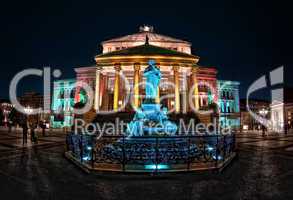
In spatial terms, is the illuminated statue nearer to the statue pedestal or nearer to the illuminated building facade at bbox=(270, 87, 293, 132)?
the statue pedestal

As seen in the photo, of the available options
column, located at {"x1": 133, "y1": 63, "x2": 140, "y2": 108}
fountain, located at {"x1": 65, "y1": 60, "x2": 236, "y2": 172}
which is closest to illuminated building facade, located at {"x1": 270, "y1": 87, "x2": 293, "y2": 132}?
column, located at {"x1": 133, "y1": 63, "x2": 140, "y2": 108}

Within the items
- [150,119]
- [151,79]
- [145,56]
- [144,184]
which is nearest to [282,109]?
[145,56]

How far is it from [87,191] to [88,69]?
85249mm

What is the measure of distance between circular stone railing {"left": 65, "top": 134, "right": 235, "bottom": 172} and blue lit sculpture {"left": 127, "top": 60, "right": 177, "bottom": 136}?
549 cm

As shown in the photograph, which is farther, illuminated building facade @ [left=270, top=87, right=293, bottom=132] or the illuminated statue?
illuminated building facade @ [left=270, top=87, right=293, bottom=132]

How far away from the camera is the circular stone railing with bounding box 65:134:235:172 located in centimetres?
1387

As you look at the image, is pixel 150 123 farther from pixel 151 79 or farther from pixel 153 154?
pixel 153 154

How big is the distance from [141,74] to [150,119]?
4528 cm

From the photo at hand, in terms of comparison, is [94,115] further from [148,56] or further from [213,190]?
[213,190]

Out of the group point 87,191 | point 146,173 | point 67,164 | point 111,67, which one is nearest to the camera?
point 87,191

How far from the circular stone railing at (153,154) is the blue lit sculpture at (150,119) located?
18.0 ft

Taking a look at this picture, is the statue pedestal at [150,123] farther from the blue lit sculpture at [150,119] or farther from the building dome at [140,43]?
the building dome at [140,43]

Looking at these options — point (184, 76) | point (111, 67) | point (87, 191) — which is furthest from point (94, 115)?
point (87, 191)

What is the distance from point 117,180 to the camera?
12.1 metres
